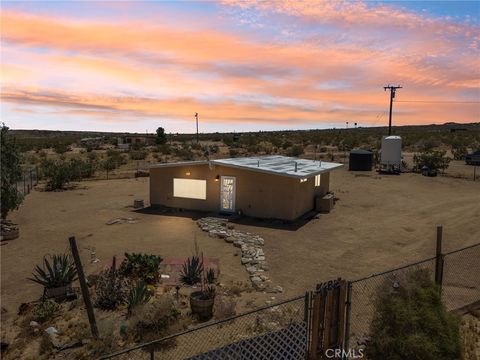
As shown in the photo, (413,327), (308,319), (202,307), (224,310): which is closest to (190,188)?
(202,307)

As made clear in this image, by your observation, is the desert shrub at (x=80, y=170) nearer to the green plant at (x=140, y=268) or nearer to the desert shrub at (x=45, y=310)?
the green plant at (x=140, y=268)

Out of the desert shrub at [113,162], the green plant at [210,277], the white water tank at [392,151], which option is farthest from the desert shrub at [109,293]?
the white water tank at [392,151]

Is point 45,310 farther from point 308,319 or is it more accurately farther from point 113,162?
point 113,162

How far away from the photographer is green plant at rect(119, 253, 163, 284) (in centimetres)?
1282

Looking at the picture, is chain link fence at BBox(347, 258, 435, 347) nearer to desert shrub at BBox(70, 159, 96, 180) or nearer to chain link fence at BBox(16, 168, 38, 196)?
chain link fence at BBox(16, 168, 38, 196)

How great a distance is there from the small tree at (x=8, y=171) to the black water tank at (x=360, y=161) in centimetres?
3379

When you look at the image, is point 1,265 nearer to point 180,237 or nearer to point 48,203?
point 180,237

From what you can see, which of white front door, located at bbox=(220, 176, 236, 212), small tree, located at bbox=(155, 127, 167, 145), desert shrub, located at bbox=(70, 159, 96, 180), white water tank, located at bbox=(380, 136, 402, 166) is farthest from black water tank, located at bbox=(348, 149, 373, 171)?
small tree, located at bbox=(155, 127, 167, 145)

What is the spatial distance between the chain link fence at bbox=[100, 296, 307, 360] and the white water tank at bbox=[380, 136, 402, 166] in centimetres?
3443

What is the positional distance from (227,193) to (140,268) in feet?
34.1

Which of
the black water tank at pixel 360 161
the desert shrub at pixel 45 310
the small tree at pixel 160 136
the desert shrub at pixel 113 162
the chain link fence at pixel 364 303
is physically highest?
the small tree at pixel 160 136

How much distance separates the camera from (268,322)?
972cm

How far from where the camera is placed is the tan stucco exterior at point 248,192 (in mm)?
21328

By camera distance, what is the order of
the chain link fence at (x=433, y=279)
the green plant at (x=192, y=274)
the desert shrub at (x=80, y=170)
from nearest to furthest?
the chain link fence at (x=433, y=279)
the green plant at (x=192, y=274)
the desert shrub at (x=80, y=170)
